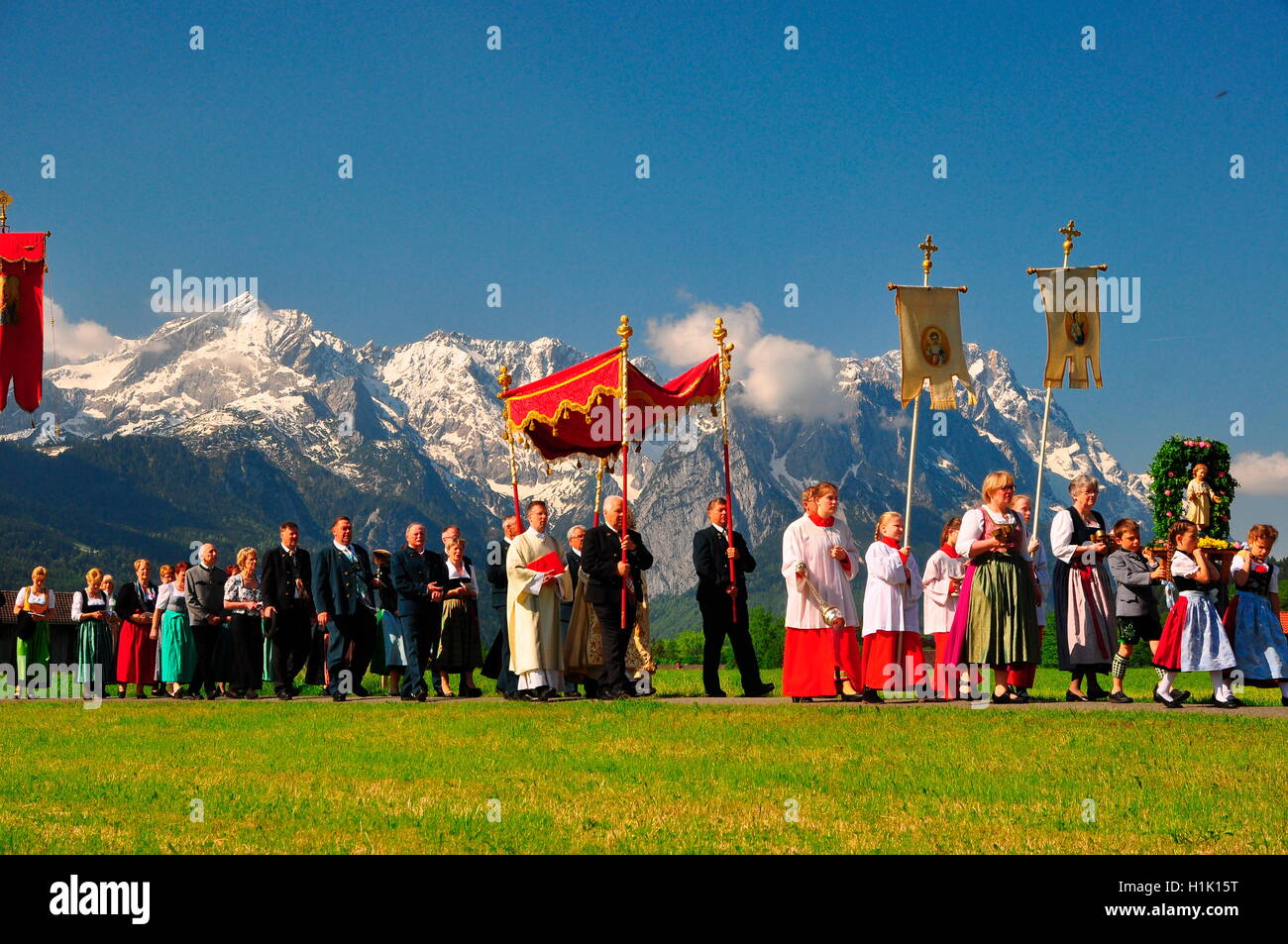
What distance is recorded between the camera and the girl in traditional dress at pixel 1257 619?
1505 cm

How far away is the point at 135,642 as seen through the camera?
2144cm

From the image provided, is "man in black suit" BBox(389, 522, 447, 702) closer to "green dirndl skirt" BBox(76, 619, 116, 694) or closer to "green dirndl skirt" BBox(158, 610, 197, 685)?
"green dirndl skirt" BBox(158, 610, 197, 685)

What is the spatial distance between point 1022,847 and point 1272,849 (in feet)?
4.25

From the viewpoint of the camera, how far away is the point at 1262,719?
1319 cm

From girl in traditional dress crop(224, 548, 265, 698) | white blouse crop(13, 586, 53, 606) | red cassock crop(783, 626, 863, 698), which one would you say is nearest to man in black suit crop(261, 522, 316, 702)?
girl in traditional dress crop(224, 548, 265, 698)

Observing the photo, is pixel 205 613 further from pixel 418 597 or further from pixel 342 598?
pixel 418 597

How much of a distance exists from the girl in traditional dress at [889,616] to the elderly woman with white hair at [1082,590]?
5.94 ft

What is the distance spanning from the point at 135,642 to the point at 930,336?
1286cm

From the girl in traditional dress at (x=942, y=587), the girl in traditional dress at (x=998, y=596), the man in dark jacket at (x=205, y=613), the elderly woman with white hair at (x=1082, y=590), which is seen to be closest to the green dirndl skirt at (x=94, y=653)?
the man in dark jacket at (x=205, y=613)

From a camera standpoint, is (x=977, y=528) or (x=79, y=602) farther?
(x=79, y=602)

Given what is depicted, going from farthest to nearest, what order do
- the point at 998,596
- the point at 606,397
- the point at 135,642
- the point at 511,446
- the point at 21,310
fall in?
the point at 135,642 → the point at 511,446 → the point at 606,397 → the point at 21,310 → the point at 998,596

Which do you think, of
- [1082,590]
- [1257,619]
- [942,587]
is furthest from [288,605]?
[1257,619]
